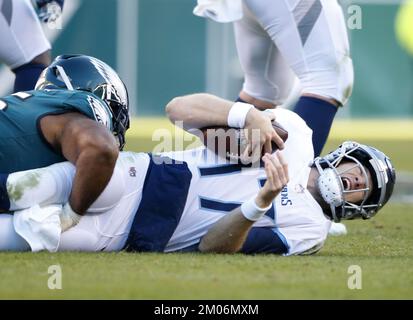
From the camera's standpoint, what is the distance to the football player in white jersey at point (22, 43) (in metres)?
5.52

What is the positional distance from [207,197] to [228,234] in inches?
8.8

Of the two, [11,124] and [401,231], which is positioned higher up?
[11,124]

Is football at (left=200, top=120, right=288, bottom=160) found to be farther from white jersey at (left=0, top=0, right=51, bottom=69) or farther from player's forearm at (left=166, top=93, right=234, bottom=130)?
white jersey at (left=0, top=0, right=51, bottom=69)

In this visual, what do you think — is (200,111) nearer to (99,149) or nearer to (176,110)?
(176,110)

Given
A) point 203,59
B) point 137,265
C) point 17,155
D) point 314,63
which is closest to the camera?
point 137,265

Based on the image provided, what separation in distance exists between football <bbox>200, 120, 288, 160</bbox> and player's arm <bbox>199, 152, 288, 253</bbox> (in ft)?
0.75

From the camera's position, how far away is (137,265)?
3.68 metres

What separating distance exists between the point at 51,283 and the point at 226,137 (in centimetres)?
111

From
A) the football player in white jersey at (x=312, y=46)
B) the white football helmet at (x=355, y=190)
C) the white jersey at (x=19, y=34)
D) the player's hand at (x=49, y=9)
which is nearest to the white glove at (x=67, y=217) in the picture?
the white football helmet at (x=355, y=190)

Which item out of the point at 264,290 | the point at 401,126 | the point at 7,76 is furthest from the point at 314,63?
the point at 401,126

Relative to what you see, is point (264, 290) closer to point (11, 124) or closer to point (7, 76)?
point (11, 124)

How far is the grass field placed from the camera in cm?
323

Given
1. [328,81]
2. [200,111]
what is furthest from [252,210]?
[328,81]

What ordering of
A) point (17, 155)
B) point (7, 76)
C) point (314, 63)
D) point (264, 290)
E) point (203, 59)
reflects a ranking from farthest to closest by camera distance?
1. point (203, 59)
2. point (7, 76)
3. point (314, 63)
4. point (17, 155)
5. point (264, 290)
